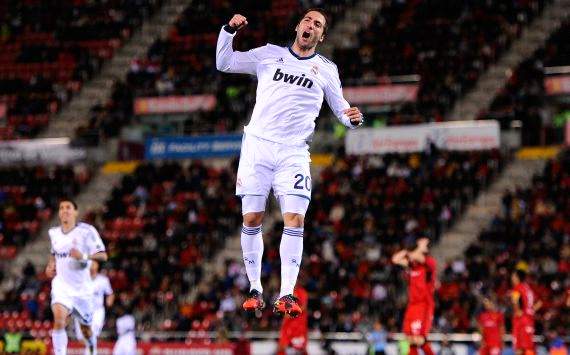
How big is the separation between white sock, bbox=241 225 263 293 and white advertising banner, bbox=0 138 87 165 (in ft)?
94.4

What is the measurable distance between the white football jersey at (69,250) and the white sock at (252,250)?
5.50 m

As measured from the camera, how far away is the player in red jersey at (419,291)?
2068cm

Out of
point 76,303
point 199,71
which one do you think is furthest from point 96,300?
point 199,71

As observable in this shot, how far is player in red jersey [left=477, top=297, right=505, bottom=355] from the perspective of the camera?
82.5 feet

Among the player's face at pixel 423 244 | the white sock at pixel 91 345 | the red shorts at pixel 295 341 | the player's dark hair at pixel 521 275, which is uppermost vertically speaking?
the player's face at pixel 423 244

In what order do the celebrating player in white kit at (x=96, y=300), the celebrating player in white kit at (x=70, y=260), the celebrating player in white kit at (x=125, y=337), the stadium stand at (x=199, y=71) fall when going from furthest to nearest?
the stadium stand at (x=199, y=71) < the celebrating player in white kit at (x=125, y=337) < the celebrating player in white kit at (x=96, y=300) < the celebrating player in white kit at (x=70, y=260)

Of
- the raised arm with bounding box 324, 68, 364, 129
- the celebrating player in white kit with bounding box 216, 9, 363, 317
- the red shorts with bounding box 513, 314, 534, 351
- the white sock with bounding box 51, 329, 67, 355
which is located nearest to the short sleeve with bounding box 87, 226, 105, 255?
the white sock with bounding box 51, 329, 67, 355

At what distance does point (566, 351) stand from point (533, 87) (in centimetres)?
1185

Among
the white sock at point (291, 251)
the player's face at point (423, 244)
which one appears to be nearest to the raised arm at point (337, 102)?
the white sock at point (291, 251)

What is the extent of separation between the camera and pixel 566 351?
25.5 meters

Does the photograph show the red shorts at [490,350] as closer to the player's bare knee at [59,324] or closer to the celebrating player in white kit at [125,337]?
the celebrating player in white kit at [125,337]

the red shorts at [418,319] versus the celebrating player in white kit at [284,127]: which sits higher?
the celebrating player in white kit at [284,127]

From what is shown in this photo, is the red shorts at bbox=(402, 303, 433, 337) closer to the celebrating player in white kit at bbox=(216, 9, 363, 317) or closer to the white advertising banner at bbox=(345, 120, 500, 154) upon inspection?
the celebrating player in white kit at bbox=(216, 9, 363, 317)

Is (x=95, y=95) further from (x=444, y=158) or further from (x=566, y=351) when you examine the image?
(x=566, y=351)
